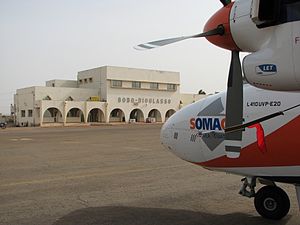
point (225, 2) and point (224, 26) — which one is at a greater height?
point (225, 2)

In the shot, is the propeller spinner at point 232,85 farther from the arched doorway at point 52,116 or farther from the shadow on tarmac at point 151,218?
the arched doorway at point 52,116

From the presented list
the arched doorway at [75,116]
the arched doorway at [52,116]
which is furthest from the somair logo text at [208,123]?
the arched doorway at [75,116]

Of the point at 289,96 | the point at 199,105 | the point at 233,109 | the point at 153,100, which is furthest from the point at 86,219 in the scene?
the point at 153,100

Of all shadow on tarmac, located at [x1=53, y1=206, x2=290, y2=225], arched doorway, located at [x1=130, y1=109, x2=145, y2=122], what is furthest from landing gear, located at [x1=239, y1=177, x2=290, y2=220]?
arched doorway, located at [x1=130, y1=109, x2=145, y2=122]

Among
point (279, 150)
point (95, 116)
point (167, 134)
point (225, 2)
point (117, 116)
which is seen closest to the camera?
point (225, 2)

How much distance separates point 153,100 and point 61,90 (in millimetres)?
20026

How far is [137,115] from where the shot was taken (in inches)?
3162

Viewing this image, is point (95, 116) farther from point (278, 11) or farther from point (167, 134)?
point (278, 11)

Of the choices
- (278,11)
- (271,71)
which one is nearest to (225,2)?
(278,11)

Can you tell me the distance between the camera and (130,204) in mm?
8656

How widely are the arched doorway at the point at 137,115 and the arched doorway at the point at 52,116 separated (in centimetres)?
1633

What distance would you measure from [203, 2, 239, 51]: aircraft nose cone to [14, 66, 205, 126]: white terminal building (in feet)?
211

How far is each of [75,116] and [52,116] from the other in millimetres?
4595

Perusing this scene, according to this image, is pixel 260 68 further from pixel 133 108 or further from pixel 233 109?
pixel 133 108
